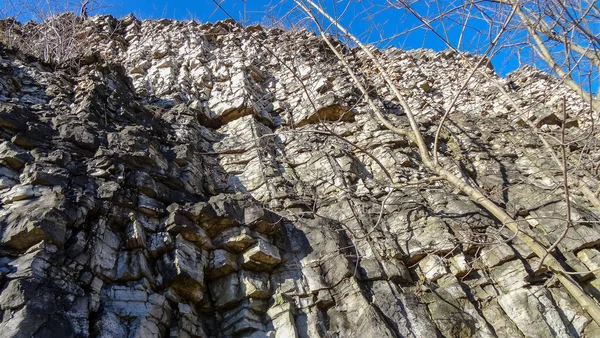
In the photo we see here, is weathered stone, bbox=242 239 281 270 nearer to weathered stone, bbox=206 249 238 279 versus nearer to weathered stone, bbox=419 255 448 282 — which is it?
weathered stone, bbox=206 249 238 279

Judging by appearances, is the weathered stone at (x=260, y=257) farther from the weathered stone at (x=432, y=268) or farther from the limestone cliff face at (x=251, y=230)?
the weathered stone at (x=432, y=268)

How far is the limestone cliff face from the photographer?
13.8 feet

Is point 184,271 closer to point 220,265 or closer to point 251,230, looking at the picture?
point 220,265

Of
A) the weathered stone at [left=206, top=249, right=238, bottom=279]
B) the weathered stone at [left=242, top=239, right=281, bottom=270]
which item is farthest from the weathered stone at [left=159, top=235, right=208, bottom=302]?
the weathered stone at [left=242, top=239, right=281, bottom=270]

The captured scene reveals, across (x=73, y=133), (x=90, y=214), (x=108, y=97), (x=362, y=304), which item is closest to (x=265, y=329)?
(x=362, y=304)

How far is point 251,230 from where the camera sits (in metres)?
5.56

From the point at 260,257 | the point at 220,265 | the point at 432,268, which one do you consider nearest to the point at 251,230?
the point at 260,257

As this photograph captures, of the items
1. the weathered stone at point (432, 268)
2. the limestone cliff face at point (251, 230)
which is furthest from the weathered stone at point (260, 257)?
the weathered stone at point (432, 268)

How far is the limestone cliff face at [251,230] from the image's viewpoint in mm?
4199

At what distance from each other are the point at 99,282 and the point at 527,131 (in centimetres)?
905

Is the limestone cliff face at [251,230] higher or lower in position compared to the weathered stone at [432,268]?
higher

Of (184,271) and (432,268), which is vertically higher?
(184,271)

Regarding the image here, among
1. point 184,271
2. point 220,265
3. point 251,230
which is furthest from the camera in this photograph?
point 251,230

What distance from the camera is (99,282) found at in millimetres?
4250
